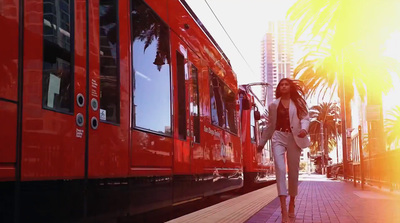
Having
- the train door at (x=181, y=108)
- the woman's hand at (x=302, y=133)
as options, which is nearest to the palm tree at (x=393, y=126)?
the train door at (x=181, y=108)

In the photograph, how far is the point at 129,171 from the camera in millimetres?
4621

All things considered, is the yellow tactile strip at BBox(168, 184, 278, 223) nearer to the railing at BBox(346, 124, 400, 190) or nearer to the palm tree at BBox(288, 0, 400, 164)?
the railing at BBox(346, 124, 400, 190)

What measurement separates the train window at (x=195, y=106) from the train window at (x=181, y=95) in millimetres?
423

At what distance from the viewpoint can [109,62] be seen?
4.50 meters

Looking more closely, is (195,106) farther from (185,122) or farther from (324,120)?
(324,120)

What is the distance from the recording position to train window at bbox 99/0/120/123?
4324 mm

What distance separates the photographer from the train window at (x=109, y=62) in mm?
4324

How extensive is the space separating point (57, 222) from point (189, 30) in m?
4.64

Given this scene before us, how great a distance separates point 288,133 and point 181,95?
1622 millimetres

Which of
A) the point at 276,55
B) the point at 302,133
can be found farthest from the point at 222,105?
the point at 276,55

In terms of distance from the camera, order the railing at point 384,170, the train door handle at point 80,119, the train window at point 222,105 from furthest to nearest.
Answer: the railing at point 384,170 → the train window at point 222,105 → the train door handle at point 80,119

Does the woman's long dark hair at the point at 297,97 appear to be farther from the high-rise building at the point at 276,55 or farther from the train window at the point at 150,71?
the high-rise building at the point at 276,55

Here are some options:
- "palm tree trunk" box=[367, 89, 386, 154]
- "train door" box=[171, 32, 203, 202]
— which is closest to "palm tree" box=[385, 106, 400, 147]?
"palm tree trunk" box=[367, 89, 386, 154]

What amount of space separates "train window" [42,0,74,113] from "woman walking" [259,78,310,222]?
318 cm
